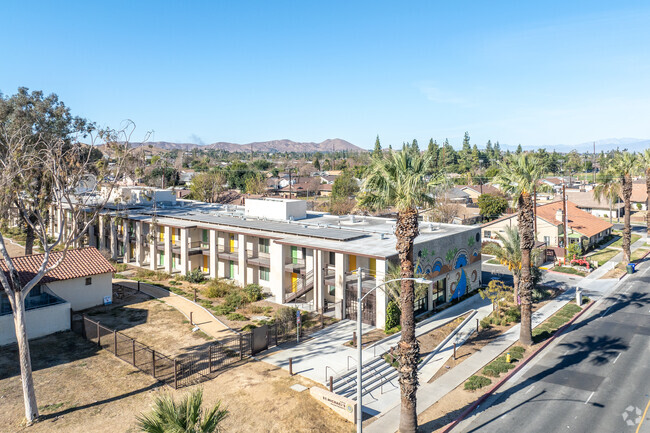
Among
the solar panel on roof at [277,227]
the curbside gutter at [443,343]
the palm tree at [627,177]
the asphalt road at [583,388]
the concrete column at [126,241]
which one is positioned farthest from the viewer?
the concrete column at [126,241]

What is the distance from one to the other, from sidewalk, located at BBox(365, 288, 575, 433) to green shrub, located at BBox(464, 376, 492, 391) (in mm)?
486

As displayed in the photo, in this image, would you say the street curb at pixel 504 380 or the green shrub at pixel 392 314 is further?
the green shrub at pixel 392 314

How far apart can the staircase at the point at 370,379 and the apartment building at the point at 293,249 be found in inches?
248

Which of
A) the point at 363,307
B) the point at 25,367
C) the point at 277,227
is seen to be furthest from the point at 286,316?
the point at 25,367

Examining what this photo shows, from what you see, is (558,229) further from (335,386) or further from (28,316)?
(28,316)

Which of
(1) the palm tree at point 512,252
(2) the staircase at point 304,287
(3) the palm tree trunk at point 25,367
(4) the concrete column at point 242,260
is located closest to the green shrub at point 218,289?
(4) the concrete column at point 242,260

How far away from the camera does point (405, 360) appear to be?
1939 centimetres

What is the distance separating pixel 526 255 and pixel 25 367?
97.3ft

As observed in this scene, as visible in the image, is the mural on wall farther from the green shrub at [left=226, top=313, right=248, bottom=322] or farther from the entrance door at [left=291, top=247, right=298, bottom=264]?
the green shrub at [left=226, top=313, right=248, bottom=322]

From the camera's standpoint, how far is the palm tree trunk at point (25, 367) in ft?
66.3

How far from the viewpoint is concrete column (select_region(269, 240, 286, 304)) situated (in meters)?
37.8

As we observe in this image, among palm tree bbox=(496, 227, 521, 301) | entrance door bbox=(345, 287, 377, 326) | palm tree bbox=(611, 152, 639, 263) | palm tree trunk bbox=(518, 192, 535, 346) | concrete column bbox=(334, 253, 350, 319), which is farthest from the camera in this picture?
palm tree bbox=(611, 152, 639, 263)

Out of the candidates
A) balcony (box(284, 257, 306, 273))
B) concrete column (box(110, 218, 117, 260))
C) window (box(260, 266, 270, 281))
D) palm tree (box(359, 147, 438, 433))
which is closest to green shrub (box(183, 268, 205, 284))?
window (box(260, 266, 270, 281))

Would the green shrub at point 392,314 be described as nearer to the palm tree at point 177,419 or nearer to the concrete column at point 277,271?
the concrete column at point 277,271
